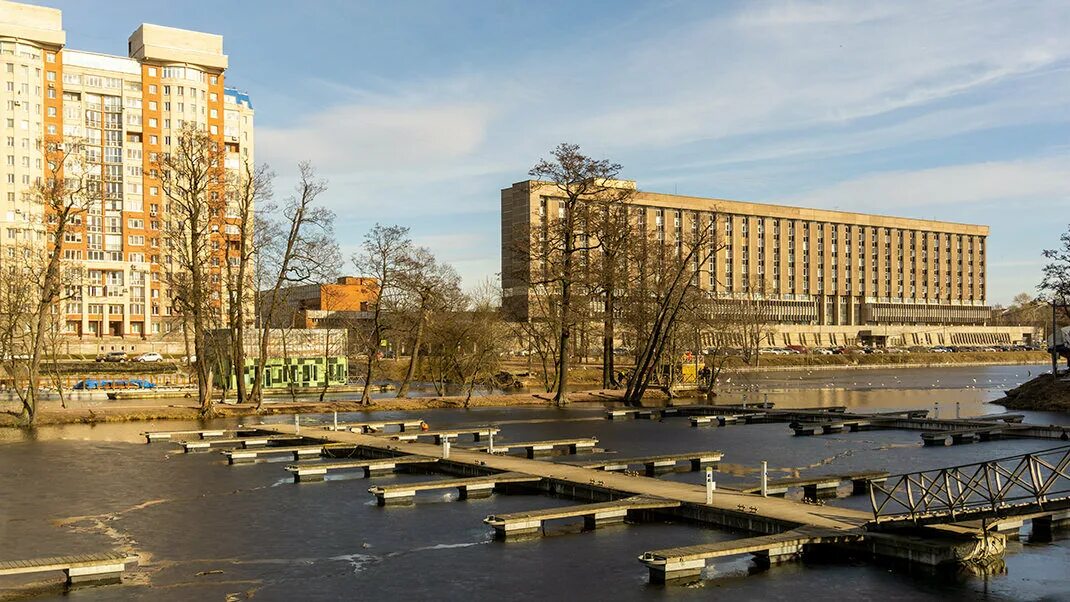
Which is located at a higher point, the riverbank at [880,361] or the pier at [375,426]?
the pier at [375,426]

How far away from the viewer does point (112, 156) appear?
14425 centimetres

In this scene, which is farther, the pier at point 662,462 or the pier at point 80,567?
the pier at point 662,462

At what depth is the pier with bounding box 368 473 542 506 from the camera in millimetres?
30469

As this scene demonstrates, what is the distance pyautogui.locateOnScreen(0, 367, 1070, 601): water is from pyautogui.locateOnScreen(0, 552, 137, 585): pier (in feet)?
1.19

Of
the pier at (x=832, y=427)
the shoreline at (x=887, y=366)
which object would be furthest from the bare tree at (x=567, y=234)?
the shoreline at (x=887, y=366)

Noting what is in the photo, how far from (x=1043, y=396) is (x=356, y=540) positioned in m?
61.5

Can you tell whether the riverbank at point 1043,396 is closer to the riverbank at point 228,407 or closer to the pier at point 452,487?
the riverbank at point 228,407

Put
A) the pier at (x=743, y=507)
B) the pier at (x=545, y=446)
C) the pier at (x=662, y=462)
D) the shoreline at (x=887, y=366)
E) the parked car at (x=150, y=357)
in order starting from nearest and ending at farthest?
1. the pier at (x=743, y=507)
2. the pier at (x=662, y=462)
3. the pier at (x=545, y=446)
4. the parked car at (x=150, y=357)
5. the shoreline at (x=887, y=366)

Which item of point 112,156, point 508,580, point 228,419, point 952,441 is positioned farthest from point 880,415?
point 112,156

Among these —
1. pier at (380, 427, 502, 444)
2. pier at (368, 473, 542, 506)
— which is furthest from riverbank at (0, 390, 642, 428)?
pier at (368, 473, 542, 506)

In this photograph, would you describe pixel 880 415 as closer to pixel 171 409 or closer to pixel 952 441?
pixel 952 441

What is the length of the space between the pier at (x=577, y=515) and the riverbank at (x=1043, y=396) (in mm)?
52080

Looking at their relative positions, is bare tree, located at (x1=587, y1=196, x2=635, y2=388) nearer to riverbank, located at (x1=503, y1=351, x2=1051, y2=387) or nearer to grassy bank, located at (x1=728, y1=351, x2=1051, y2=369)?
riverbank, located at (x1=503, y1=351, x2=1051, y2=387)

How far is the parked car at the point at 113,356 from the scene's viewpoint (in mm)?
117238
